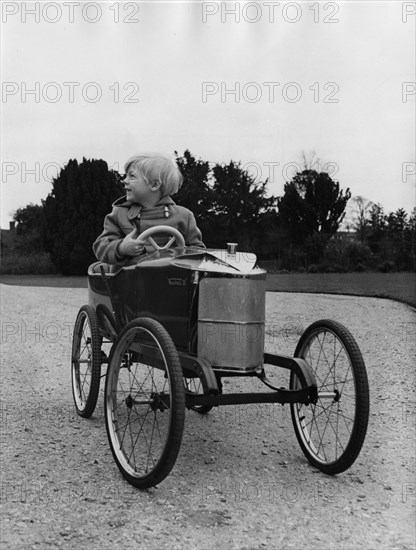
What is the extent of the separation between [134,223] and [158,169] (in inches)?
13.2

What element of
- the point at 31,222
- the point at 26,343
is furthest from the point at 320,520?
the point at 31,222

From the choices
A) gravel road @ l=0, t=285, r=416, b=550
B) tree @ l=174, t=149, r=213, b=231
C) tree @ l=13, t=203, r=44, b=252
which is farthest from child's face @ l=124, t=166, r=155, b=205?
tree @ l=13, t=203, r=44, b=252

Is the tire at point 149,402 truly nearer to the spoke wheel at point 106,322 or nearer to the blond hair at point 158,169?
the spoke wheel at point 106,322

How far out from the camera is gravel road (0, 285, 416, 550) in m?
2.44

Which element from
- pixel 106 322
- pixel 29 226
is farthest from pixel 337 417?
pixel 29 226

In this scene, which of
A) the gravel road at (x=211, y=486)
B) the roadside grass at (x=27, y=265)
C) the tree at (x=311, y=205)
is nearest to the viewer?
the gravel road at (x=211, y=486)

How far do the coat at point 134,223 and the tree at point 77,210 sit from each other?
2367cm

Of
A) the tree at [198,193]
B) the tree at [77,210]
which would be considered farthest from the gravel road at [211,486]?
the tree at [198,193]

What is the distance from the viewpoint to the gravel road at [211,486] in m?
2.44

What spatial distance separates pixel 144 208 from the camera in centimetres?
381

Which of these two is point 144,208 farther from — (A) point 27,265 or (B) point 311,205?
(B) point 311,205

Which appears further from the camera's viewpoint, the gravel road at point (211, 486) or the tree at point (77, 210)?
the tree at point (77, 210)

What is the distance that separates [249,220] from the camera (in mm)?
32781

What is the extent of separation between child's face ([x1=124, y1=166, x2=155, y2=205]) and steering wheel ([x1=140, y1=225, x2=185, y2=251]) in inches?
11.8
